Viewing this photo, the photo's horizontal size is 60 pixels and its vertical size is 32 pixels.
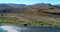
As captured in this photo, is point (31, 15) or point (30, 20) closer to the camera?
point (30, 20)

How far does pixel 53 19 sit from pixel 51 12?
2.93 feet

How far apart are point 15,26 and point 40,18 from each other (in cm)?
180

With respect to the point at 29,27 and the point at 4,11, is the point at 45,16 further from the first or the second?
the point at 4,11

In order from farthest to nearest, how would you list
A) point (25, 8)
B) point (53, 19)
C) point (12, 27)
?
point (25, 8) → point (53, 19) → point (12, 27)

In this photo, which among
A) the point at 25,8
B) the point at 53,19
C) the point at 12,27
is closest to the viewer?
the point at 12,27


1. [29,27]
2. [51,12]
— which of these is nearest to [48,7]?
[51,12]

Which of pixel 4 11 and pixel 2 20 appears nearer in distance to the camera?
pixel 2 20

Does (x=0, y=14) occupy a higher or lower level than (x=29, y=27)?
higher

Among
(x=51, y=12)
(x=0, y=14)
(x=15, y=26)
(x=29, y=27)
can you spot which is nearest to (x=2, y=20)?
(x=0, y=14)

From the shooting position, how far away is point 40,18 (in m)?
12.6

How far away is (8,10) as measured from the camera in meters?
14.0

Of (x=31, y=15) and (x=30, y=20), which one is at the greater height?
(x=31, y=15)

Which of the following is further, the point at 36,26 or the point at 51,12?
the point at 51,12

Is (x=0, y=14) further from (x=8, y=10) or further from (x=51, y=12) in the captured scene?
(x=51, y=12)
